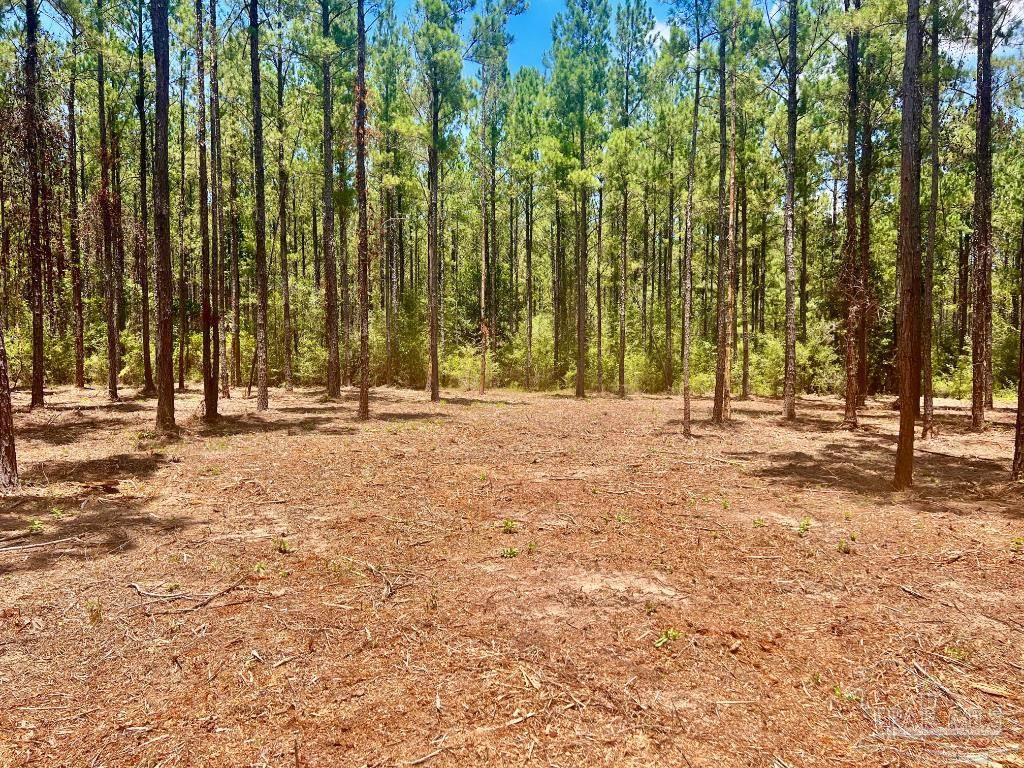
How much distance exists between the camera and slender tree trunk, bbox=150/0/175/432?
11.3 m

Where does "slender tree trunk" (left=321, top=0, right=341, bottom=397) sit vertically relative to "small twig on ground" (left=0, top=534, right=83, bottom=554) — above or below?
above

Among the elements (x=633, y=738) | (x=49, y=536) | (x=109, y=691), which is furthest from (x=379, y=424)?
(x=633, y=738)

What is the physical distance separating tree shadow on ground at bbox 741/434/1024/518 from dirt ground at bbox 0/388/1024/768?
0.31 ft

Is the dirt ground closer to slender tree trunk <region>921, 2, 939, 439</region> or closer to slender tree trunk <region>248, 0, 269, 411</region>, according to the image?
slender tree trunk <region>921, 2, 939, 439</region>

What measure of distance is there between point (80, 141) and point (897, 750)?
118 feet

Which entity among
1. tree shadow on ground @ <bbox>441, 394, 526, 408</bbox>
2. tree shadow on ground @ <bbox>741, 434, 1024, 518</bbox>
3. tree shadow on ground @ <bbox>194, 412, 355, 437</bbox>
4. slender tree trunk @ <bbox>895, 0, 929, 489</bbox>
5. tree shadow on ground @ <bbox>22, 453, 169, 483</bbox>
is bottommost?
tree shadow on ground @ <bbox>741, 434, 1024, 518</bbox>

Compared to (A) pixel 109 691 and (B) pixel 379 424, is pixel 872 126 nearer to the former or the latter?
(B) pixel 379 424

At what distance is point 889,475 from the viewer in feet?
33.7

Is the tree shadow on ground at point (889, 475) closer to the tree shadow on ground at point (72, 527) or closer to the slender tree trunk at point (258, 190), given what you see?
the tree shadow on ground at point (72, 527)

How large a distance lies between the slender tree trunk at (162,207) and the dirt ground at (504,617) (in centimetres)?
231

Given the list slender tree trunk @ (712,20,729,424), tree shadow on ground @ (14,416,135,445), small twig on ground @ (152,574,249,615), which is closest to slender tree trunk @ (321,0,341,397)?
tree shadow on ground @ (14,416,135,445)

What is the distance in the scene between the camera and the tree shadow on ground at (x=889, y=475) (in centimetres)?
830

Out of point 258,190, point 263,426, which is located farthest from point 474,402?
point 258,190

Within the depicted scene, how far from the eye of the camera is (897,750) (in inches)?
120
